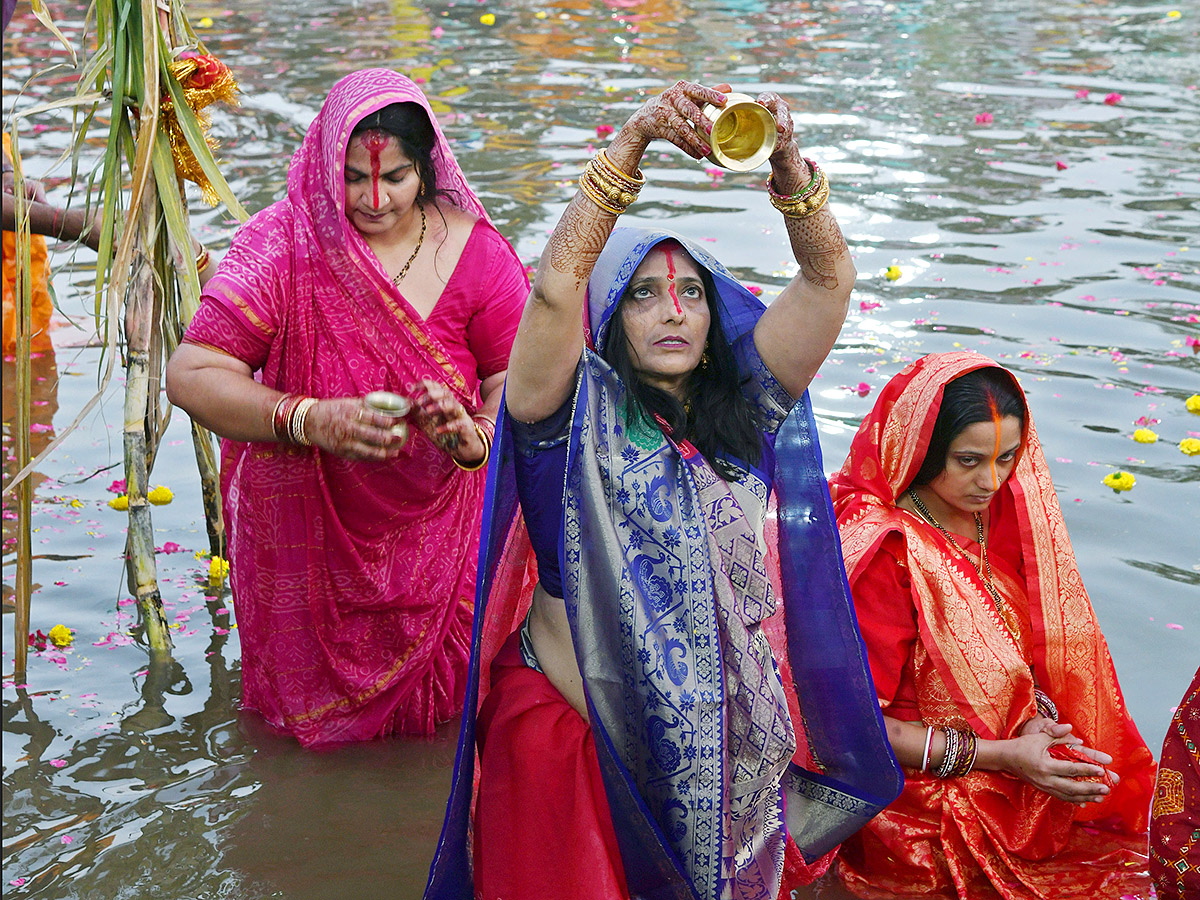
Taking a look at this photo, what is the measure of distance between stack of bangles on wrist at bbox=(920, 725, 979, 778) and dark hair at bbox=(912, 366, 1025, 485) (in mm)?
655

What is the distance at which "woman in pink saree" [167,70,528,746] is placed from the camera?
10.9 feet

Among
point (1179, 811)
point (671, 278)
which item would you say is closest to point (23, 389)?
point (671, 278)

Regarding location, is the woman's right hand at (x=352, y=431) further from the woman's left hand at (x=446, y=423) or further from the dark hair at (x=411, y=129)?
the dark hair at (x=411, y=129)

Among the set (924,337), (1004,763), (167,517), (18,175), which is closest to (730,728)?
(1004,763)

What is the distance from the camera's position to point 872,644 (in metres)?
3.10

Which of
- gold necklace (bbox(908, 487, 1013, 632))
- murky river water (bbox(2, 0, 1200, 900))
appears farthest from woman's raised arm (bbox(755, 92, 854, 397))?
murky river water (bbox(2, 0, 1200, 900))

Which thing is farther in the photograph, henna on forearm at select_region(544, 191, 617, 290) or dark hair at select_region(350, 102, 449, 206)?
dark hair at select_region(350, 102, 449, 206)

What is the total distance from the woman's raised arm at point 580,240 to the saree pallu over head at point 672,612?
93mm

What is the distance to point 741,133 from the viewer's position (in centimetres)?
228

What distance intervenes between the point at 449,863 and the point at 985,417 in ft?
5.46

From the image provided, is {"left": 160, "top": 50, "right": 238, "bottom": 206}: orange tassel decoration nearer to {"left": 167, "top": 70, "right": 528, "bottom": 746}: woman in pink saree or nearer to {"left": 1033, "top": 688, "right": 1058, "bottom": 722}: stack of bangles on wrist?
{"left": 167, "top": 70, "right": 528, "bottom": 746}: woman in pink saree

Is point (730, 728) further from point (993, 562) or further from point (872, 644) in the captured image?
point (993, 562)

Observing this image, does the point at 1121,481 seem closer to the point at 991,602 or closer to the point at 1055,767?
the point at 991,602

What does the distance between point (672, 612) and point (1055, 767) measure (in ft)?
3.81
